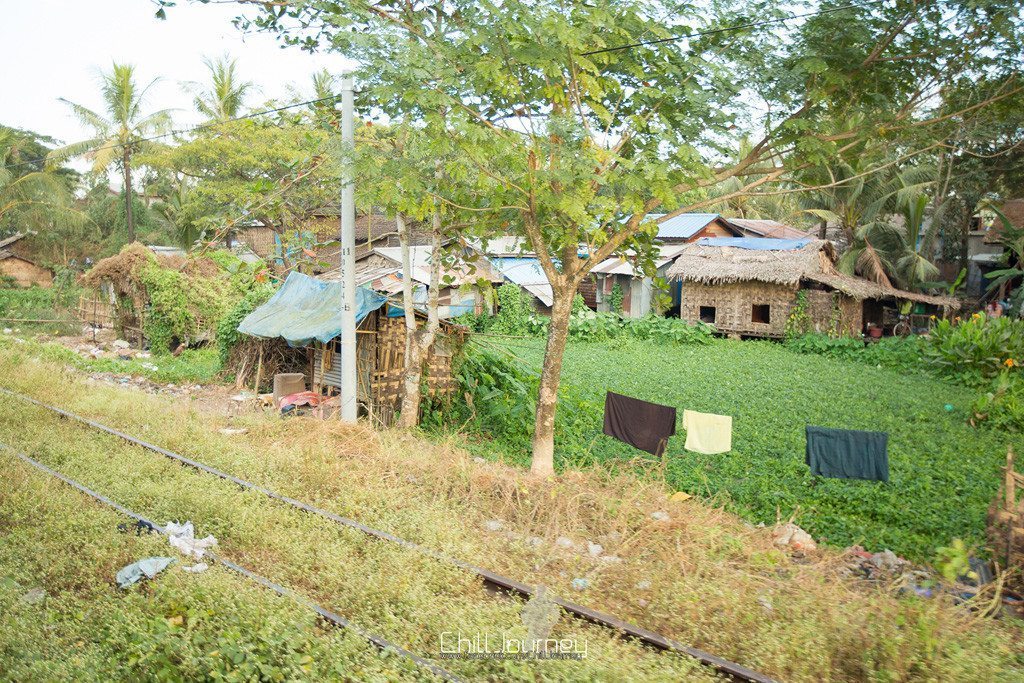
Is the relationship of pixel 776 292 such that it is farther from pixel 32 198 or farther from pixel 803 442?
pixel 32 198

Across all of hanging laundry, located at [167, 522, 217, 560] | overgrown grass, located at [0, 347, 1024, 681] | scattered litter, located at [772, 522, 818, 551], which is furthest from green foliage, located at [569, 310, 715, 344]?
hanging laundry, located at [167, 522, 217, 560]

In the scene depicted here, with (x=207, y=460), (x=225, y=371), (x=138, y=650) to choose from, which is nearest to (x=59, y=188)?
(x=225, y=371)

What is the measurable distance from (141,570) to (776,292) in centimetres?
2215

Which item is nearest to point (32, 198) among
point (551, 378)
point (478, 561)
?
point (551, 378)

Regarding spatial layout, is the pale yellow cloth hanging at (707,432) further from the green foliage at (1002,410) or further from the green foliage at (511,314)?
the green foliage at (511,314)

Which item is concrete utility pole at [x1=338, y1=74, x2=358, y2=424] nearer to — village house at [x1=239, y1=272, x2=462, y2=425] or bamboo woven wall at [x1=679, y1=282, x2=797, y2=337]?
village house at [x1=239, y1=272, x2=462, y2=425]

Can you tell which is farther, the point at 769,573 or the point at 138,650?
the point at 769,573

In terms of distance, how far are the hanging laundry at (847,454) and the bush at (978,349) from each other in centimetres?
933

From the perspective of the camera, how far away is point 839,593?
20.7 ft

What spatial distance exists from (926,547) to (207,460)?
26.2 feet

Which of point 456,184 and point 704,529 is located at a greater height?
point 456,184

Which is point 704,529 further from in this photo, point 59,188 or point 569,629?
point 59,188

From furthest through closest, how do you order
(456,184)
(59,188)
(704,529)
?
1. (59,188)
2. (456,184)
3. (704,529)

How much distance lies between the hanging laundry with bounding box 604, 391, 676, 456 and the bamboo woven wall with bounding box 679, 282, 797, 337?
1541 cm
